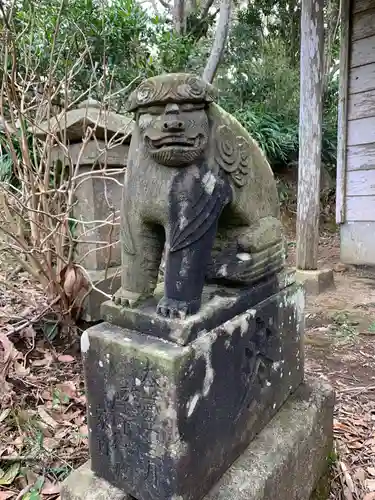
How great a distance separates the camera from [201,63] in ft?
18.3

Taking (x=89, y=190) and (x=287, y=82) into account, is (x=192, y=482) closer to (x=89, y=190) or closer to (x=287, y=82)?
(x=89, y=190)

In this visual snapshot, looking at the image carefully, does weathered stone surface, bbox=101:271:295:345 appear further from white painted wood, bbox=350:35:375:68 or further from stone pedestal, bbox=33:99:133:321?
white painted wood, bbox=350:35:375:68

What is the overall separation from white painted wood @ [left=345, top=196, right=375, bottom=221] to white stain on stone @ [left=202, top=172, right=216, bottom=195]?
317cm

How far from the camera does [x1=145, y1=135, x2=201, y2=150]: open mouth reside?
86cm

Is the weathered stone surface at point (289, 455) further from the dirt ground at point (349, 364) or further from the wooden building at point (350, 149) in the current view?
the wooden building at point (350, 149)

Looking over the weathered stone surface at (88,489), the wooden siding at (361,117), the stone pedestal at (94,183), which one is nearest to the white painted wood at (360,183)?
the wooden siding at (361,117)

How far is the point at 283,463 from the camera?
3.66 feet

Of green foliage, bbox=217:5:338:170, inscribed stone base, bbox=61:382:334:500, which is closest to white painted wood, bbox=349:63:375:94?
A: green foliage, bbox=217:5:338:170

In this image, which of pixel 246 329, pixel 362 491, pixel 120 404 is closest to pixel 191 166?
pixel 246 329

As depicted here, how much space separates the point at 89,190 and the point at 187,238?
4.75 feet

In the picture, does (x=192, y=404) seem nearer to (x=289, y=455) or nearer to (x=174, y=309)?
(x=174, y=309)

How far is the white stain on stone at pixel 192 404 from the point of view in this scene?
88cm

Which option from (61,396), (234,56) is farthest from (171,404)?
(234,56)

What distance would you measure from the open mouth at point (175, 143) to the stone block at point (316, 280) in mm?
2414
